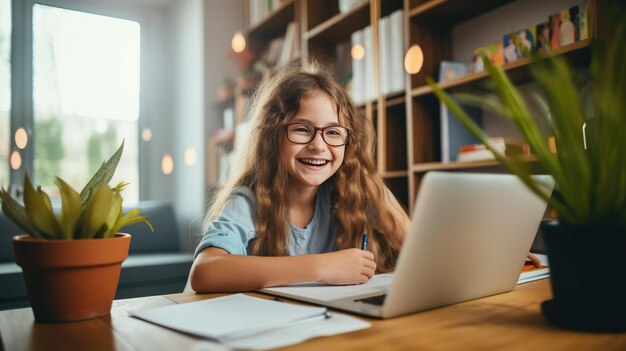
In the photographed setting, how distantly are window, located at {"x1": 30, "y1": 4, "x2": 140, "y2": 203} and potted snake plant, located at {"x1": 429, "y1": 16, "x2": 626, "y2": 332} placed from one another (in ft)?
11.9

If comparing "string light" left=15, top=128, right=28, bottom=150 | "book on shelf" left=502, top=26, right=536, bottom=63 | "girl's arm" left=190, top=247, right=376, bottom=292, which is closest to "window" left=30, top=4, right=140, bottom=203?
"string light" left=15, top=128, right=28, bottom=150

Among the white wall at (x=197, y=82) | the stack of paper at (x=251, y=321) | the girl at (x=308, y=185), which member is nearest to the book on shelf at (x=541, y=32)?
the girl at (x=308, y=185)

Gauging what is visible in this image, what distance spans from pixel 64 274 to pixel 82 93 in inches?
145

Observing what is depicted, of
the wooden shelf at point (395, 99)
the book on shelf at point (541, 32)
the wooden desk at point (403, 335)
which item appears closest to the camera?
the wooden desk at point (403, 335)

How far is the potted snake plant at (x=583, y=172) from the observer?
0.50m

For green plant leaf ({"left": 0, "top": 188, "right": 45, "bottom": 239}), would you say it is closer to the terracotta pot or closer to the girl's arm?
the terracotta pot

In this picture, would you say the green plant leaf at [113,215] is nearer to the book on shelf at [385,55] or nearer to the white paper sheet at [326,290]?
the white paper sheet at [326,290]

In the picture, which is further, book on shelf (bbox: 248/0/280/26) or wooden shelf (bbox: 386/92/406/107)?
book on shelf (bbox: 248/0/280/26)

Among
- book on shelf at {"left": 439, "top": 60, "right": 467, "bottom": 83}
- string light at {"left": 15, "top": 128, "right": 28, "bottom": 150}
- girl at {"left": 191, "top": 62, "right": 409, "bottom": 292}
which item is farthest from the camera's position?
string light at {"left": 15, "top": 128, "right": 28, "bottom": 150}

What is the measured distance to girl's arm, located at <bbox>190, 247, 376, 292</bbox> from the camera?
833 mm

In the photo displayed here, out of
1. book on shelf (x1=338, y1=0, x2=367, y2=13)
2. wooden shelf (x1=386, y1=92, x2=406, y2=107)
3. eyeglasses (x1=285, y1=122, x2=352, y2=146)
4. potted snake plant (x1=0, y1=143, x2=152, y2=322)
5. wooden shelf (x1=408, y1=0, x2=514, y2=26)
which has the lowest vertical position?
potted snake plant (x1=0, y1=143, x2=152, y2=322)

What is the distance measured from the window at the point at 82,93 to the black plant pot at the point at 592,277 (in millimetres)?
3654

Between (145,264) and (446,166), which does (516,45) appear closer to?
(446,166)

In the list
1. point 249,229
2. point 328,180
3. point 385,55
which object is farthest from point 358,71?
point 249,229
